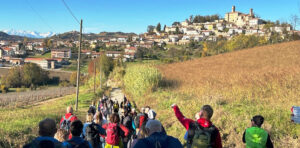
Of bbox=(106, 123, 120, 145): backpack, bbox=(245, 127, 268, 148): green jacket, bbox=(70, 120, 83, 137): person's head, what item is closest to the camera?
bbox=(70, 120, 83, 137): person's head

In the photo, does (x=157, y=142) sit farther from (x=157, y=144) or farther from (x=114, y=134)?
(x=114, y=134)

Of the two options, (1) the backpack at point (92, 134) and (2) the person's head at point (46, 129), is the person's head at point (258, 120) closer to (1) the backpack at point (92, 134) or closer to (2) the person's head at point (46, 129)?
(1) the backpack at point (92, 134)

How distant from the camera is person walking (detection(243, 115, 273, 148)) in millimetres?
4305

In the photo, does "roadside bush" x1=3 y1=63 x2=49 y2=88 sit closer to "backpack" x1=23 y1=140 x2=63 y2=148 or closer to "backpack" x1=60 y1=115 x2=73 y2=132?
"backpack" x1=60 y1=115 x2=73 y2=132

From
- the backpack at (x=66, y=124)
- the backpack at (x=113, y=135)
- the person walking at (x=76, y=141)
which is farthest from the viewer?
the backpack at (x=66, y=124)

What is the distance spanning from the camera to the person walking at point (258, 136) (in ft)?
14.1

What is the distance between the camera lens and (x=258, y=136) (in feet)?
14.2

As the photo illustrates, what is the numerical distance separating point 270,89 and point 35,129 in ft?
35.8

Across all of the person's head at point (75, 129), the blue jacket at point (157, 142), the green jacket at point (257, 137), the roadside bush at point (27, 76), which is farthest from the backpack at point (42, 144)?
the roadside bush at point (27, 76)

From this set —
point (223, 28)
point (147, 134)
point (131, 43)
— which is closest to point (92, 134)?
point (147, 134)

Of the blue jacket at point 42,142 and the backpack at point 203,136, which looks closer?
the blue jacket at point 42,142

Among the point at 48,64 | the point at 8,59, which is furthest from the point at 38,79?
the point at 8,59

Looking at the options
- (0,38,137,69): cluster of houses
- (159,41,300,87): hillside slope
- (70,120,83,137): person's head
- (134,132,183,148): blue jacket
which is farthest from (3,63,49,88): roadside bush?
(134,132,183,148): blue jacket

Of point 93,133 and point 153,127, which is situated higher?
point 153,127
